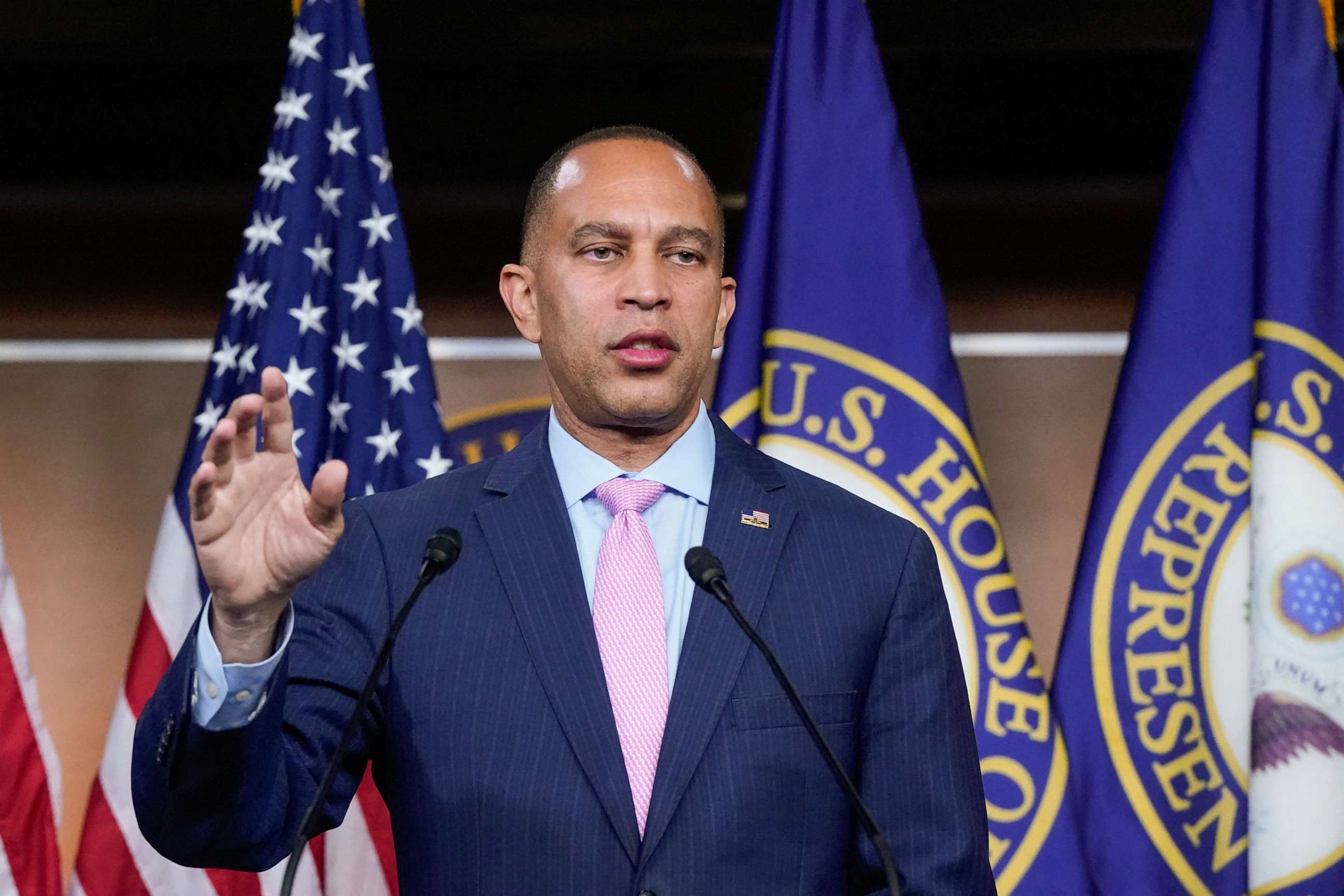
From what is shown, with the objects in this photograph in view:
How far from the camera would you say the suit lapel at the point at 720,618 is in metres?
1.49

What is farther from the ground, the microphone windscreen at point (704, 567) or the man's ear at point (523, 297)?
the man's ear at point (523, 297)

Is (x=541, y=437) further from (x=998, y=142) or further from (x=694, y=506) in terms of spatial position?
(x=998, y=142)

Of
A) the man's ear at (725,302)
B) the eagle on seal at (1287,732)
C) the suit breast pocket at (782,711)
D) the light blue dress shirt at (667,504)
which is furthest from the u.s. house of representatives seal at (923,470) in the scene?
the suit breast pocket at (782,711)

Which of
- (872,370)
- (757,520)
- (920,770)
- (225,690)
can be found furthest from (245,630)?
(872,370)

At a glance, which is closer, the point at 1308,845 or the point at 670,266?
the point at 670,266

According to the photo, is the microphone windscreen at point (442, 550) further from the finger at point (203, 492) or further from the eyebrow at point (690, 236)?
the eyebrow at point (690, 236)

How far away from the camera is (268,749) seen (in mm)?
1359

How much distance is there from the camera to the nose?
5.61ft

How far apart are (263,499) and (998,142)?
7.93 ft

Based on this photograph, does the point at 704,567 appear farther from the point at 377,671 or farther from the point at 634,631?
the point at 377,671

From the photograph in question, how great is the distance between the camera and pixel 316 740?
1505 mm

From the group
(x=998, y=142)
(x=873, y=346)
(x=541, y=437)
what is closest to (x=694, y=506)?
(x=541, y=437)

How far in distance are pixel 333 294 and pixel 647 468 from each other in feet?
4.45

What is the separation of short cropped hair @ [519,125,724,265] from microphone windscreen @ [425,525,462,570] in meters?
0.62
